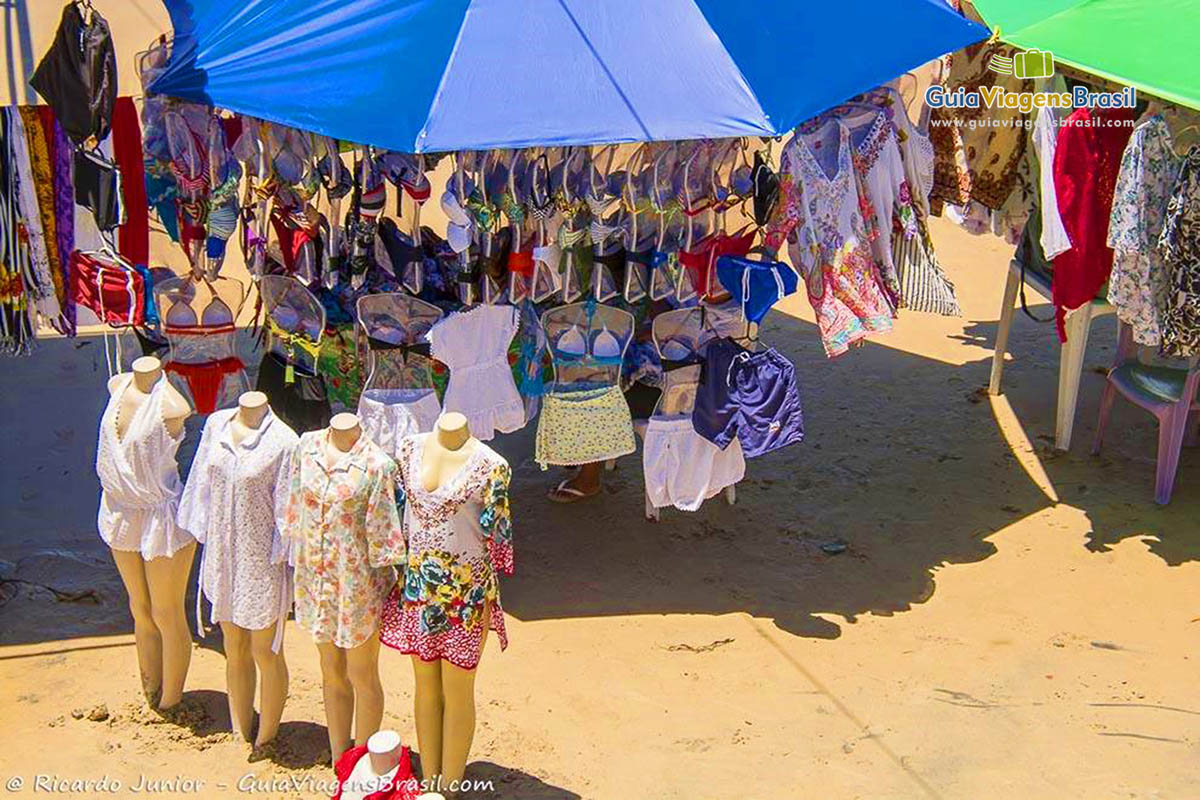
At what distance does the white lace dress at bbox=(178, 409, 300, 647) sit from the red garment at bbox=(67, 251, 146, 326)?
1.42 meters

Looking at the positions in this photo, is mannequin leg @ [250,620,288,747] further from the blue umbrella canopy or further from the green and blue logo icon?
the green and blue logo icon

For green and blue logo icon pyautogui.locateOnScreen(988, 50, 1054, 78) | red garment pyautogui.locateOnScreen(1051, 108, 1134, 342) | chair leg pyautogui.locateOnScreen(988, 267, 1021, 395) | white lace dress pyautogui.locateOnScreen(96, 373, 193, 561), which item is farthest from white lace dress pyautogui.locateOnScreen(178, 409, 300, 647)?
chair leg pyautogui.locateOnScreen(988, 267, 1021, 395)

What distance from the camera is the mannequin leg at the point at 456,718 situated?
14.8 feet

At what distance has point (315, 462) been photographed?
441cm

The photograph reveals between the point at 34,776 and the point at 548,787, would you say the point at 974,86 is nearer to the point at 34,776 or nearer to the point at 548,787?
the point at 548,787

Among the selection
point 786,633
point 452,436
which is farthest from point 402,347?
point 786,633

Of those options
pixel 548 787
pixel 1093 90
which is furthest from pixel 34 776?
pixel 1093 90

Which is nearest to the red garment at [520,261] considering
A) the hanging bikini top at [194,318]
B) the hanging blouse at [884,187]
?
the hanging bikini top at [194,318]

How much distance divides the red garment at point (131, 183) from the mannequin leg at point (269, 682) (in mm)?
2060

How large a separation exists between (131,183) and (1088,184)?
178 inches

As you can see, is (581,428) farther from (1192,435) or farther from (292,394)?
(1192,435)

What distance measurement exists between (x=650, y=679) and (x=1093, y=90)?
3.78 m

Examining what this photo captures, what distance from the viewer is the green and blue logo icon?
688 centimetres

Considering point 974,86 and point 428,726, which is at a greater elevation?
point 974,86
